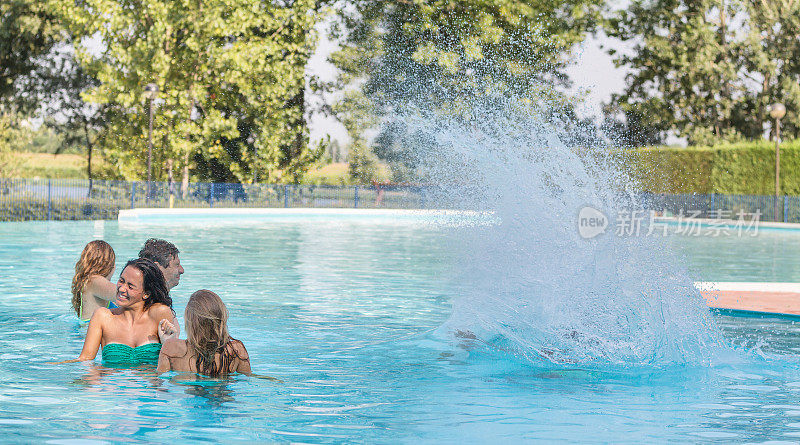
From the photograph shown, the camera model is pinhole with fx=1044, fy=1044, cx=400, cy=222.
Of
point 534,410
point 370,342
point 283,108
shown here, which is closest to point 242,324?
point 370,342

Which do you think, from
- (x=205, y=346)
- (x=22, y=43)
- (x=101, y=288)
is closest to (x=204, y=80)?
(x=22, y=43)

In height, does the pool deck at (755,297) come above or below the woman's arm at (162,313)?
below

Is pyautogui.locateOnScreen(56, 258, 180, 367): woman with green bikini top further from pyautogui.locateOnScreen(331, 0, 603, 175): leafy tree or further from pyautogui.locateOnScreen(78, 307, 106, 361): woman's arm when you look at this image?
pyautogui.locateOnScreen(331, 0, 603, 175): leafy tree

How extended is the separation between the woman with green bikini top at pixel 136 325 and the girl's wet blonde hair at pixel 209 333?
1.24 feet

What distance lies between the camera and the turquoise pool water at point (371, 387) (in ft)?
21.3

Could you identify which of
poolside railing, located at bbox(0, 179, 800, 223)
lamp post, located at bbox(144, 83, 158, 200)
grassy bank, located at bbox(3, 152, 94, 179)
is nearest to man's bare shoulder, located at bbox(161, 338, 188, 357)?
poolside railing, located at bbox(0, 179, 800, 223)

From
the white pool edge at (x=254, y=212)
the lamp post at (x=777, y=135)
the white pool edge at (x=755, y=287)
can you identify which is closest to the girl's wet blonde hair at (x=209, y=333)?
the white pool edge at (x=755, y=287)

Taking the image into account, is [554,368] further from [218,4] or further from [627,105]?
[627,105]

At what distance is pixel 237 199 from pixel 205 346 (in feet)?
123

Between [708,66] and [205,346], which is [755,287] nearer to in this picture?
[205,346]

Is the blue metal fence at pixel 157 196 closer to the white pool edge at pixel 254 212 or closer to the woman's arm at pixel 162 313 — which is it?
the white pool edge at pixel 254 212

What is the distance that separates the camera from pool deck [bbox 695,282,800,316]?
40.0 feet

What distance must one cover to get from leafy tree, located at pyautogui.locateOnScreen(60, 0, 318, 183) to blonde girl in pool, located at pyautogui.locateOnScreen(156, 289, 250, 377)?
Result: 1398 inches

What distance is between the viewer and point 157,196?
137ft
